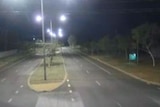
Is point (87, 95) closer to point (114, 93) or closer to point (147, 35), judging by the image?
point (114, 93)

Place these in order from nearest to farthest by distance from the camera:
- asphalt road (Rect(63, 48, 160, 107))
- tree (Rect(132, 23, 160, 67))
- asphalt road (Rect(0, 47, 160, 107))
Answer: asphalt road (Rect(63, 48, 160, 107)), asphalt road (Rect(0, 47, 160, 107)), tree (Rect(132, 23, 160, 67))

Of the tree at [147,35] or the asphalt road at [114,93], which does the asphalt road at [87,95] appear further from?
the tree at [147,35]

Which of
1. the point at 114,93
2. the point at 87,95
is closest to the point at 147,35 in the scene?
the point at 114,93

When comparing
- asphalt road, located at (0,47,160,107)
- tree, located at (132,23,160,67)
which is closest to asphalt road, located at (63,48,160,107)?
asphalt road, located at (0,47,160,107)

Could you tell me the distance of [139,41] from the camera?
200ft

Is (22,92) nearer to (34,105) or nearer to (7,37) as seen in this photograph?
(34,105)

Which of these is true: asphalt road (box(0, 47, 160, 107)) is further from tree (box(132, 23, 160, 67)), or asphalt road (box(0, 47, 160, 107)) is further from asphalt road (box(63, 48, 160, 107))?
tree (box(132, 23, 160, 67))

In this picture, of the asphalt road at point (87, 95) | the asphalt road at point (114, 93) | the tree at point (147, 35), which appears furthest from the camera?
the tree at point (147, 35)

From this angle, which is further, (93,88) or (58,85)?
(58,85)

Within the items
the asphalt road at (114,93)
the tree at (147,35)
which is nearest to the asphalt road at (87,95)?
the asphalt road at (114,93)

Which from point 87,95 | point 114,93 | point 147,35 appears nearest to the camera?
point 87,95

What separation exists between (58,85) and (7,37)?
89150 millimetres

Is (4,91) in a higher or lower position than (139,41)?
lower

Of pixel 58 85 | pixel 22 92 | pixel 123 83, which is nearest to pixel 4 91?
pixel 22 92
